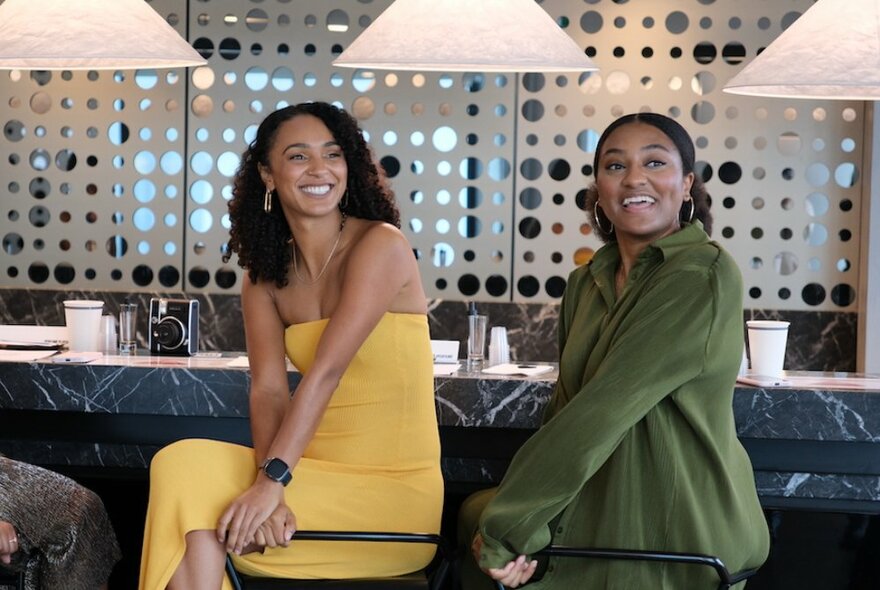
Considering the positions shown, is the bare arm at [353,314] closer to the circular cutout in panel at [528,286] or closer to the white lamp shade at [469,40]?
the white lamp shade at [469,40]

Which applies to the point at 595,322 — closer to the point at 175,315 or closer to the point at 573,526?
the point at 573,526

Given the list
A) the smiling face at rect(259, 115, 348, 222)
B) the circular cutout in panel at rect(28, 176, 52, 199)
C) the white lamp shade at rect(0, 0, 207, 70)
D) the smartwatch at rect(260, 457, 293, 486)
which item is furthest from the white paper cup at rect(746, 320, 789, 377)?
the circular cutout in panel at rect(28, 176, 52, 199)

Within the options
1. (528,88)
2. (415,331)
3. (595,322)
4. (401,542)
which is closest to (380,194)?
(415,331)

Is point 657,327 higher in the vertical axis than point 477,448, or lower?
higher

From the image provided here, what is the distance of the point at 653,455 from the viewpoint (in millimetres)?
2178

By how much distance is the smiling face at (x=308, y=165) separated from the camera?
103 inches

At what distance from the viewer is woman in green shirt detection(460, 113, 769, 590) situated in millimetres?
2143

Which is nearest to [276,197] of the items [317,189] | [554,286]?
[317,189]

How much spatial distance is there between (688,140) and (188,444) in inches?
42.3

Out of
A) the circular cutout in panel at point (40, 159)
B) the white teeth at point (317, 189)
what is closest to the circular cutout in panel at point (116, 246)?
the circular cutout in panel at point (40, 159)

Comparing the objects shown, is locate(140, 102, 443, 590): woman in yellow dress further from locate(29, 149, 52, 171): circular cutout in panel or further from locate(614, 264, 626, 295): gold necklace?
locate(29, 149, 52, 171): circular cutout in panel

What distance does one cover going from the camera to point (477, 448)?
3.12 metres

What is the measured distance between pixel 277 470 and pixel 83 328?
5.12 ft

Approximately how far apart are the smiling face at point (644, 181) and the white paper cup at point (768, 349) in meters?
0.89
